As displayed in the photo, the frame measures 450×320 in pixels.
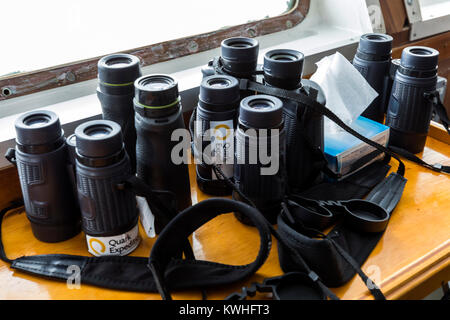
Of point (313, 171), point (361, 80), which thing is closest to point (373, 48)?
point (361, 80)

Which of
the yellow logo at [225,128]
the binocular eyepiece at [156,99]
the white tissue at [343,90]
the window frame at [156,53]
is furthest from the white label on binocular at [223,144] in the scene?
the window frame at [156,53]

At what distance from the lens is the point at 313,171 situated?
2.91 ft

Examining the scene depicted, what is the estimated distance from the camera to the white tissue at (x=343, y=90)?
0.96 metres

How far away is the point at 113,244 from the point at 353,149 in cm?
51

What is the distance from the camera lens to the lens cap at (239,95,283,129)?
716 millimetres

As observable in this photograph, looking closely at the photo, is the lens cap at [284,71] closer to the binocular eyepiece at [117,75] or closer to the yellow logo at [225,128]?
the yellow logo at [225,128]

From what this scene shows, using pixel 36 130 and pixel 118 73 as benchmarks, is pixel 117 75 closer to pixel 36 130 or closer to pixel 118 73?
pixel 118 73

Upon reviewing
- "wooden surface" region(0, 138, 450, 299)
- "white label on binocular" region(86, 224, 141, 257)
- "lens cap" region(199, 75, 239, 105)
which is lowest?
"wooden surface" region(0, 138, 450, 299)

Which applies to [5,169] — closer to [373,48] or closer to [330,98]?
[330,98]

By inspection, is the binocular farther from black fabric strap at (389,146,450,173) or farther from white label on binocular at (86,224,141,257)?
white label on binocular at (86,224,141,257)

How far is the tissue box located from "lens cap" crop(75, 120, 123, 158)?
43 centimetres

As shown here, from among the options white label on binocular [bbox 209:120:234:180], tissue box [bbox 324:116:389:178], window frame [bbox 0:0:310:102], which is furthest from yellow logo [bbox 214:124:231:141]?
window frame [bbox 0:0:310:102]

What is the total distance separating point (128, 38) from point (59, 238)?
1.79ft
